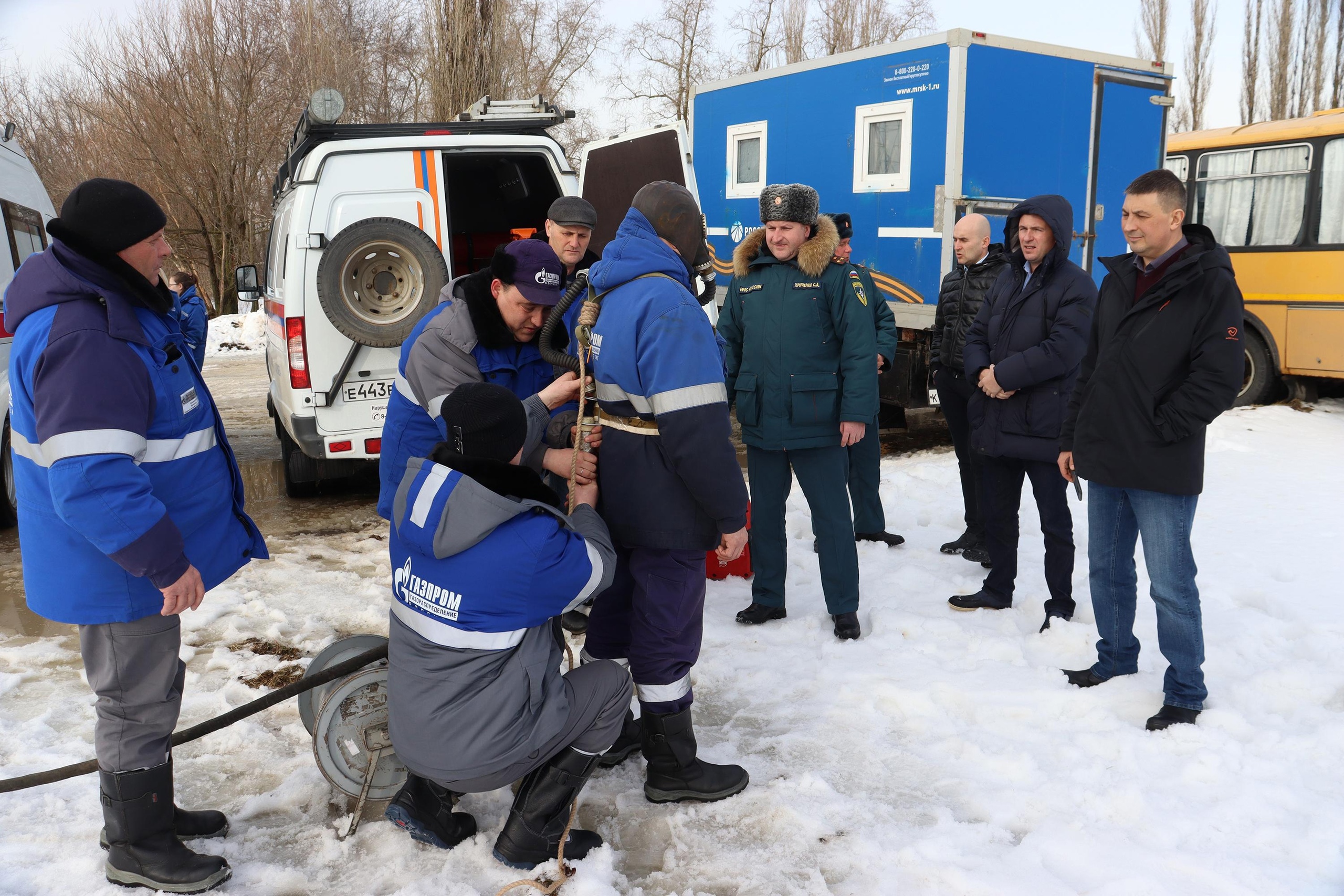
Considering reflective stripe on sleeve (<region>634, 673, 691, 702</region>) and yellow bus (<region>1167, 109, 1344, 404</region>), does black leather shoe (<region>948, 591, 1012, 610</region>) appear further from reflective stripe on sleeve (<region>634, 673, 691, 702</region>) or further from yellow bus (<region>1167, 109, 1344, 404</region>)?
yellow bus (<region>1167, 109, 1344, 404</region>)

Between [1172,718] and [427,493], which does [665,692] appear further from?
[1172,718]

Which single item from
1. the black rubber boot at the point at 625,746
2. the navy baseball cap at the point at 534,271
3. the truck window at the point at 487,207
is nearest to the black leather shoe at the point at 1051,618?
the black rubber boot at the point at 625,746

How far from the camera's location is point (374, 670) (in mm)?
2928

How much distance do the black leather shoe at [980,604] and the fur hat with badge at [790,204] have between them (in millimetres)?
1953

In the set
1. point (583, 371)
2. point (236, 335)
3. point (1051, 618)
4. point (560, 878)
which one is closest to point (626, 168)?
point (583, 371)

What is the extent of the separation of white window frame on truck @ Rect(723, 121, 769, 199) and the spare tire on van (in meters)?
4.90

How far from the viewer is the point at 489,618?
2.49m

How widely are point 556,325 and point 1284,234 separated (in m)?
9.61

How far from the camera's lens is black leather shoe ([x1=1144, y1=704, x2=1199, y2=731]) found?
3277mm

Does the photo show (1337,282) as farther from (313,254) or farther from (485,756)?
(485,756)

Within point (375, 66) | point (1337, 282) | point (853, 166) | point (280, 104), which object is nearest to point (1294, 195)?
point (1337, 282)

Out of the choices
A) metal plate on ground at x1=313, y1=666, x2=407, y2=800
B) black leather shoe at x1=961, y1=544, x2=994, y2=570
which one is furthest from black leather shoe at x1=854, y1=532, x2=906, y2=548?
metal plate on ground at x1=313, y1=666, x2=407, y2=800

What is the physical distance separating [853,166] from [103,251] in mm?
7154

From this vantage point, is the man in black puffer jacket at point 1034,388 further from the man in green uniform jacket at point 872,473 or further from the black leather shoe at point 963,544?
the man in green uniform jacket at point 872,473
